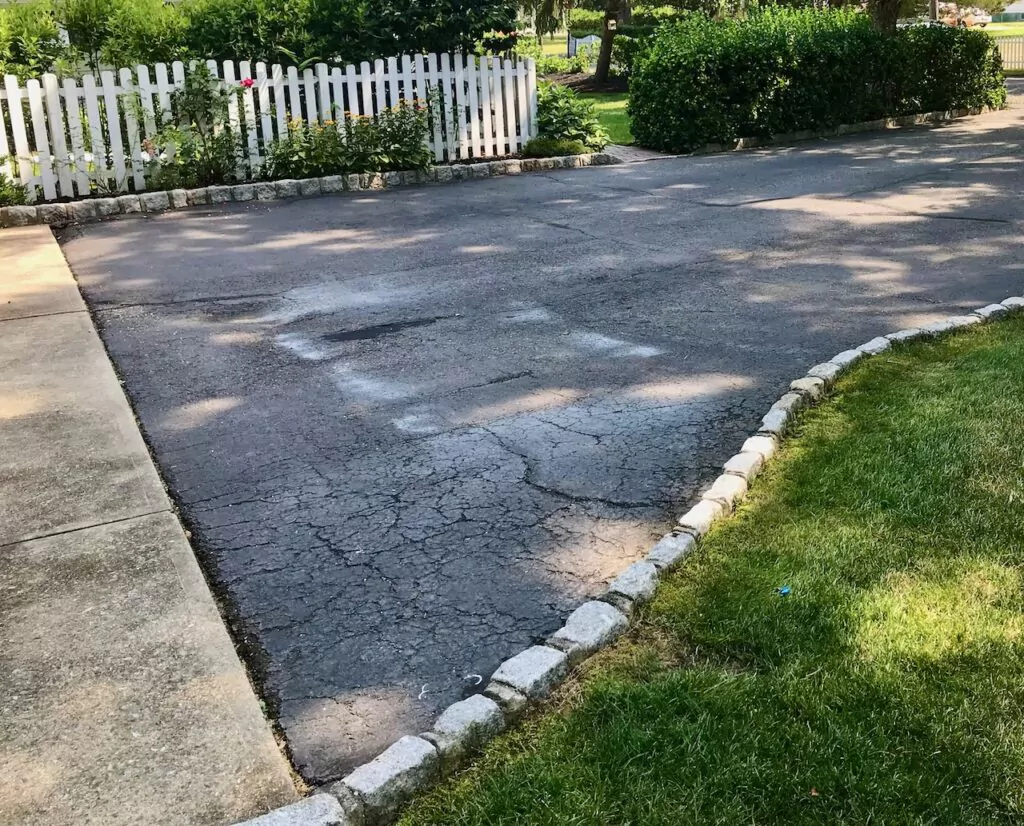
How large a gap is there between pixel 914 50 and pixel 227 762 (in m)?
18.9

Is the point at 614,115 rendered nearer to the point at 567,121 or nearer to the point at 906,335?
the point at 567,121

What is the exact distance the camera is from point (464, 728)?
281cm

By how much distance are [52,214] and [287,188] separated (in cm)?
266

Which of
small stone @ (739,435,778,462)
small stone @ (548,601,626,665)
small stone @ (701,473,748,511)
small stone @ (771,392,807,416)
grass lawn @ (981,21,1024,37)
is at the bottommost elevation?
small stone @ (548,601,626,665)

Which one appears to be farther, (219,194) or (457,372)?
(219,194)

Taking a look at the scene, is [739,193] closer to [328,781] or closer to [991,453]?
[991,453]

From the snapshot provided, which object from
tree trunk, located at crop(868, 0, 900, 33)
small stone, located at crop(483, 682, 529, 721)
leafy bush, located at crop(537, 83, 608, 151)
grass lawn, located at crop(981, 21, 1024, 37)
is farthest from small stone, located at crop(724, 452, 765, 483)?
grass lawn, located at crop(981, 21, 1024, 37)

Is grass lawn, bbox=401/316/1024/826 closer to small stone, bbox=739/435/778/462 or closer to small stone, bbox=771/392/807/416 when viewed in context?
small stone, bbox=739/435/778/462

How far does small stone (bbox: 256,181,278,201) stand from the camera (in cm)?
1218

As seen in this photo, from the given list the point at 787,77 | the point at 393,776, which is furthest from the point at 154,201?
the point at 393,776

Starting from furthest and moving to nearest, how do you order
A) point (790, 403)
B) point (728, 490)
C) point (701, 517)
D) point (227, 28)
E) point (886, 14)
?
point (886, 14)
point (227, 28)
point (790, 403)
point (728, 490)
point (701, 517)

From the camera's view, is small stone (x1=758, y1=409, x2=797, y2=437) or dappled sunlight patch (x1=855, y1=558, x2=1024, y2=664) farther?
small stone (x1=758, y1=409, x2=797, y2=437)

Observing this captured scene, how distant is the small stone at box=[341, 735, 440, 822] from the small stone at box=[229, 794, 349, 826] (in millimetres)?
70

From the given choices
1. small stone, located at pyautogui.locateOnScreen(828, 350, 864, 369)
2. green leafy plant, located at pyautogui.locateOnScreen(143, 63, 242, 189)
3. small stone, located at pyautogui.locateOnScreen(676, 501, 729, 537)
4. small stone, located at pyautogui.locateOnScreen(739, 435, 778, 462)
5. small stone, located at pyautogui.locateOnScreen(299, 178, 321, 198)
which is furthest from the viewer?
small stone, located at pyautogui.locateOnScreen(299, 178, 321, 198)
